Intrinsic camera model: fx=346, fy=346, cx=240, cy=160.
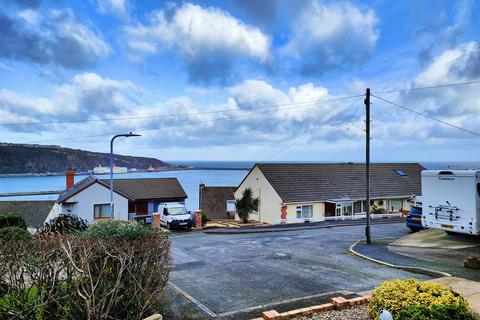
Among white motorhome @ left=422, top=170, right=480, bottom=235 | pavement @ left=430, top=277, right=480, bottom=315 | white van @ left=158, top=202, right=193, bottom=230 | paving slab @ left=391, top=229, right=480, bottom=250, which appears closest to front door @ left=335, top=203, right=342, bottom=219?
white van @ left=158, top=202, right=193, bottom=230

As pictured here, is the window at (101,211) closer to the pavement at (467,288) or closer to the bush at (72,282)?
the bush at (72,282)

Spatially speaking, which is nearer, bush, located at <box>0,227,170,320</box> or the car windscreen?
bush, located at <box>0,227,170,320</box>

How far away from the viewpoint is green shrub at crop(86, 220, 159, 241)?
7753 mm

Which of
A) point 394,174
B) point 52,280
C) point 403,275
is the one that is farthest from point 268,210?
point 52,280

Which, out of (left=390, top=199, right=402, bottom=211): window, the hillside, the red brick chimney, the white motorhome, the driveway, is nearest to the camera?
the driveway

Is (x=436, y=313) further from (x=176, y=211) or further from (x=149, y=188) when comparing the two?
(x=149, y=188)

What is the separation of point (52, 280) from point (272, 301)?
4.79m

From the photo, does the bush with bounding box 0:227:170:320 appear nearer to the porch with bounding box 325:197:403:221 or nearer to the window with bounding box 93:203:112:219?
the window with bounding box 93:203:112:219

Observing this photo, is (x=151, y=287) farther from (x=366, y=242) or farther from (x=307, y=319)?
(x=366, y=242)

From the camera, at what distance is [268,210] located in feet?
120

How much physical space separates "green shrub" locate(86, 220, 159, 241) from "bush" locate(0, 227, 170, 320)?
112 cm

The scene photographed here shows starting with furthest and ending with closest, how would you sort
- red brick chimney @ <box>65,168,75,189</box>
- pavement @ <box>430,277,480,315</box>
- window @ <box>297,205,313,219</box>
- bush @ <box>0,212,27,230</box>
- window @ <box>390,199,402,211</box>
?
window @ <box>390,199,402,211</box>, red brick chimney @ <box>65,168,75,189</box>, window @ <box>297,205,313,219</box>, bush @ <box>0,212,27,230</box>, pavement @ <box>430,277,480,315</box>

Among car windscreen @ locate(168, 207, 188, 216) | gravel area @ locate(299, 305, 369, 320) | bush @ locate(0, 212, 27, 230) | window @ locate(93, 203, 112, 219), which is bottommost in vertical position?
window @ locate(93, 203, 112, 219)

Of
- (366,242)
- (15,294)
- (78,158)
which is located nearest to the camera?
(15,294)
